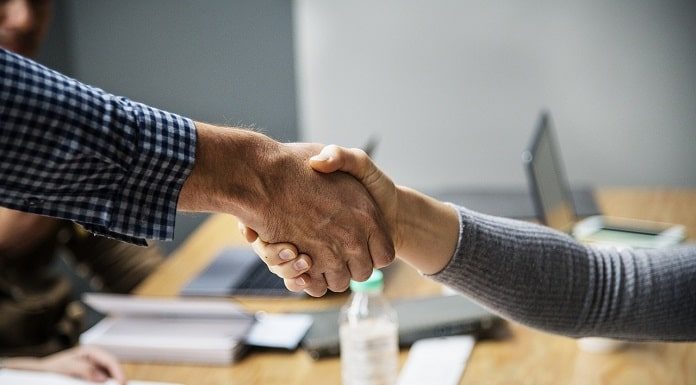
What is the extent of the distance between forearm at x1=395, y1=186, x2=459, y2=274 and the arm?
0.10ft

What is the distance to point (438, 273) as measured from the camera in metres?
1.25

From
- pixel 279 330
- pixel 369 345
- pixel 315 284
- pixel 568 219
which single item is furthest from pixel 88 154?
pixel 568 219

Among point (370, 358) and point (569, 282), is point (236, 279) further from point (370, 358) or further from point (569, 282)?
point (569, 282)

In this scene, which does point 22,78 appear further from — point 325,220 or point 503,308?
point 503,308

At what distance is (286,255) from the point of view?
1231 millimetres

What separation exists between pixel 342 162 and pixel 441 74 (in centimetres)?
164

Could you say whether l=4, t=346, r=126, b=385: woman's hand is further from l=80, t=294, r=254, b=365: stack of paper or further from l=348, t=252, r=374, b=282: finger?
l=348, t=252, r=374, b=282: finger

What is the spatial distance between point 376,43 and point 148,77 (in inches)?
36.7

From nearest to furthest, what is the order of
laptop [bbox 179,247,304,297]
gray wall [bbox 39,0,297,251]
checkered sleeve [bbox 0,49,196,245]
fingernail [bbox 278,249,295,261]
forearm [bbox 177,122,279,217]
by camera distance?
checkered sleeve [bbox 0,49,196,245], forearm [bbox 177,122,279,217], fingernail [bbox 278,249,295,261], laptop [bbox 179,247,304,297], gray wall [bbox 39,0,297,251]

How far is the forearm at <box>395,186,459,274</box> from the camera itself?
4.07 feet

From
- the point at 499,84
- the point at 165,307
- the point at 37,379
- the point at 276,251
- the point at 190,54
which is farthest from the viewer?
the point at 190,54

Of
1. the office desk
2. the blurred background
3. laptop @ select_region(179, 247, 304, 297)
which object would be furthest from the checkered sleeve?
the blurred background

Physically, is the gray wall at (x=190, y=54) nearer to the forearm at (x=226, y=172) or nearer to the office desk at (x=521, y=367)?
the office desk at (x=521, y=367)

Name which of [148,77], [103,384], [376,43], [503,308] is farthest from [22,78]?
[148,77]
